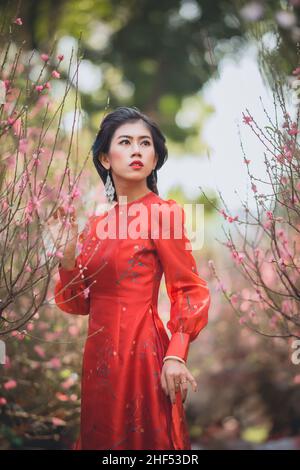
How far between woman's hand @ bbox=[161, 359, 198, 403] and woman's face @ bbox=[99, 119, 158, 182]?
761 mm

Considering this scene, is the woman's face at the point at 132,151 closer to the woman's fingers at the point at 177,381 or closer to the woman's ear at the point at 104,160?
the woman's ear at the point at 104,160

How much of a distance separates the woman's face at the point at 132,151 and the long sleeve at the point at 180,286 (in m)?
0.18

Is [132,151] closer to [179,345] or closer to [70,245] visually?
[70,245]

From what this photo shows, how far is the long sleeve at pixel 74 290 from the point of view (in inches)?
95.6

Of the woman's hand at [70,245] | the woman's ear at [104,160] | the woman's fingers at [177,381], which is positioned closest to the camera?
the woman's fingers at [177,381]

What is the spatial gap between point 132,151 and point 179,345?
794 millimetres

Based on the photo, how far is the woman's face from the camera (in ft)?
7.90

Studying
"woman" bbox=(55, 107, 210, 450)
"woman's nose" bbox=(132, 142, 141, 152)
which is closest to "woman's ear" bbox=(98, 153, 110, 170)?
"woman" bbox=(55, 107, 210, 450)

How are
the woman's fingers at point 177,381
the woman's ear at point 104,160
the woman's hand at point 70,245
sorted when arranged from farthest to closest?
1. the woman's ear at point 104,160
2. the woman's hand at point 70,245
3. the woman's fingers at point 177,381

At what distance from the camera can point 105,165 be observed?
100 inches

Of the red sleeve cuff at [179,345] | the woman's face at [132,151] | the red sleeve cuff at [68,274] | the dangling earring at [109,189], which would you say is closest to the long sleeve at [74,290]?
the red sleeve cuff at [68,274]

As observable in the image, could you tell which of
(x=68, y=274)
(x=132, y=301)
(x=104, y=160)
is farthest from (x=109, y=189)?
(x=132, y=301)

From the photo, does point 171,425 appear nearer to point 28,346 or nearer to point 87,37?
point 28,346

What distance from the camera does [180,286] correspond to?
2283 mm
